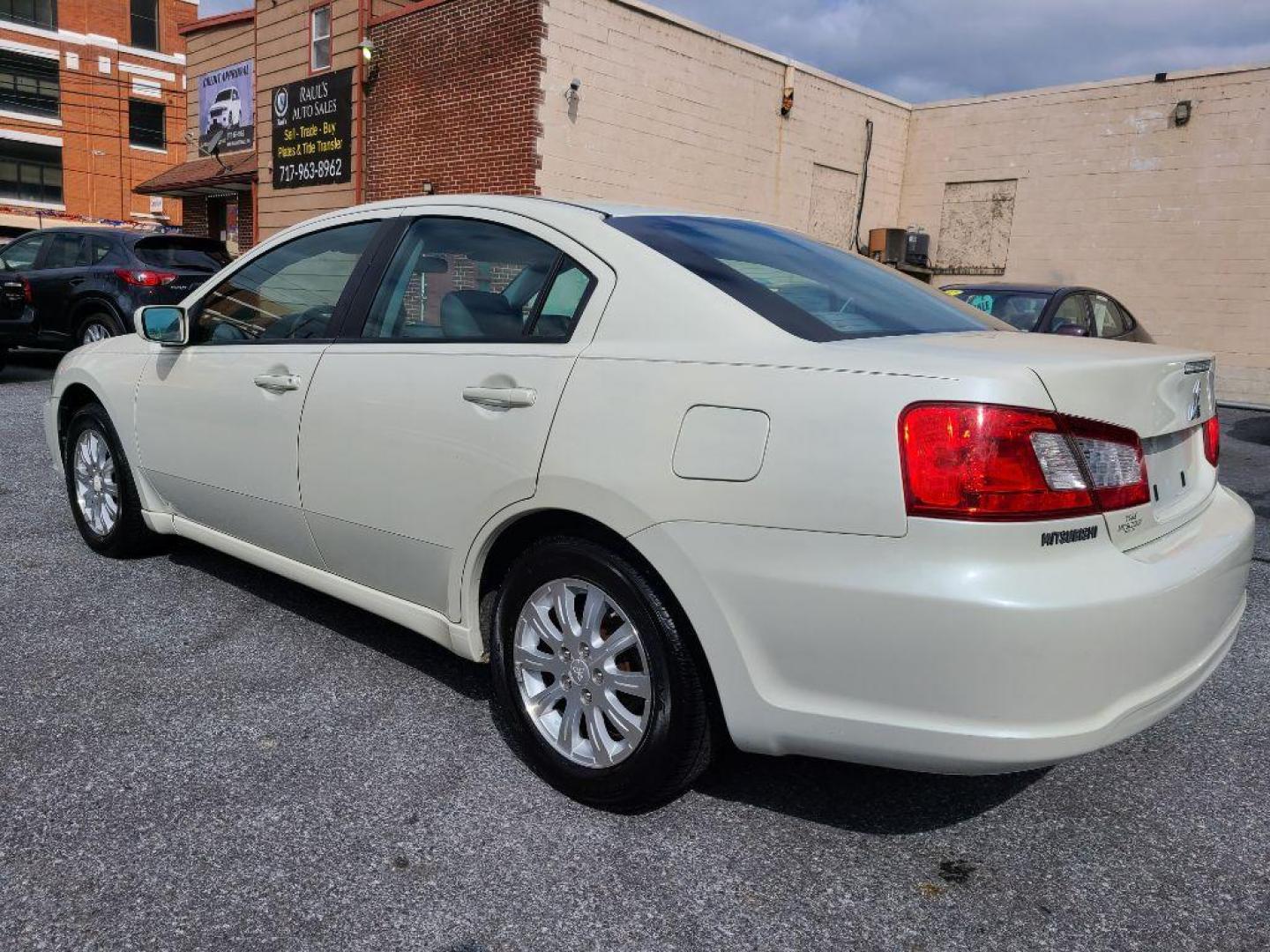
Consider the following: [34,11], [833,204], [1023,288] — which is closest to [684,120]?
[833,204]

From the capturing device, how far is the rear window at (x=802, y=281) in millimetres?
2389

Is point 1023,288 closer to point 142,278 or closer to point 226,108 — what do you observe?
point 142,278

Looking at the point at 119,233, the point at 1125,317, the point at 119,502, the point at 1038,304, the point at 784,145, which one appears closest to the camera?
the point at 119,502

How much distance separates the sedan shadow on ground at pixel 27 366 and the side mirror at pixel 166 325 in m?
8.19

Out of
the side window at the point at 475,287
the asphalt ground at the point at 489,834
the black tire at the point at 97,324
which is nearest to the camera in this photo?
the asphalt ground at the point at 489,834

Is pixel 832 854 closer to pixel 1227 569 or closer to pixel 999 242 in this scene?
pixel 1227 569

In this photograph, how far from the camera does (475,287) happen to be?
2947 mm

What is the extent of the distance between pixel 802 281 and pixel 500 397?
2.90 feet

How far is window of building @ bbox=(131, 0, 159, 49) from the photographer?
39.7 meters

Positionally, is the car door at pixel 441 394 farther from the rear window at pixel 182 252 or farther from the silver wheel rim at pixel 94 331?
the rear window at pixel 182 252

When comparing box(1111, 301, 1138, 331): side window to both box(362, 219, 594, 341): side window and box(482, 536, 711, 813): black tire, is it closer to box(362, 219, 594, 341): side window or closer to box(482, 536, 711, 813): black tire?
box(362, 219, 594, 341): side window

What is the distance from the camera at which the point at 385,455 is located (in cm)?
287

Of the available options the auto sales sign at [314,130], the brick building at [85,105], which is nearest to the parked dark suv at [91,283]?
the auto sales sign at [314,130]

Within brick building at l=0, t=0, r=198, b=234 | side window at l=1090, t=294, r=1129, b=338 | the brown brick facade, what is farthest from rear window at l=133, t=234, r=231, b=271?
brick building at l=0, t=0, r=198, b=234
